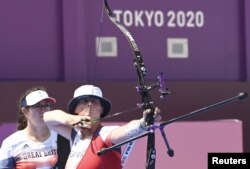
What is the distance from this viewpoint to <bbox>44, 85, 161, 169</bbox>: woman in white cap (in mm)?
3631

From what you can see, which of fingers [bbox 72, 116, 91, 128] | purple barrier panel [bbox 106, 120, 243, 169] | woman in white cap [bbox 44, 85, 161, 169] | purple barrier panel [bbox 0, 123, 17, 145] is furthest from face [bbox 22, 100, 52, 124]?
purple barrier panel [bbox 106, 120, 243, 169]

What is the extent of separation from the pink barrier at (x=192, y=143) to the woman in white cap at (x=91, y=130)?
263cm

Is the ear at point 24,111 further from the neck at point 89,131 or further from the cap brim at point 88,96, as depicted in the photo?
the neck at point 89,131

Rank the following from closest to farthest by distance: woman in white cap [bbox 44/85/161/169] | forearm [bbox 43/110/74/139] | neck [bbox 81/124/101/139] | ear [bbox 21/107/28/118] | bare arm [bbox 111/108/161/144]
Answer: bare arm [bbox 111/108/161/144] < woman in white cap [bbox 44/85/161/169] < neck [bbox 81/124/101/139] < forearm [bbox 43/110/74/139] < ear [bbox 21/107/28/118]

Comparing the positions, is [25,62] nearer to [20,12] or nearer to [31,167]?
[20,12]

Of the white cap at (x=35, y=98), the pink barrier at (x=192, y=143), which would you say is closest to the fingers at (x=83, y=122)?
the white cap at (x=35, y=98)

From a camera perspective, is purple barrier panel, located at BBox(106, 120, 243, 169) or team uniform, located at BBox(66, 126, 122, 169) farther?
purple barrier panel, located at BBox(106, 120, 243, 169)

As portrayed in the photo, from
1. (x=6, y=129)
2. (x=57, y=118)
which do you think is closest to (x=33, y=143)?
(x=57, y=118)

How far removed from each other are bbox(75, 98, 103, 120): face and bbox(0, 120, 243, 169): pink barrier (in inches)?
109

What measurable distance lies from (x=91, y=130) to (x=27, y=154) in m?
0.85

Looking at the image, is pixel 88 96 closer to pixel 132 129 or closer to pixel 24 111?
pixel 132 129

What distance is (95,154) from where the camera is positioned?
374 centimetres

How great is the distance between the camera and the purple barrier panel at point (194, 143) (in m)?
6.71

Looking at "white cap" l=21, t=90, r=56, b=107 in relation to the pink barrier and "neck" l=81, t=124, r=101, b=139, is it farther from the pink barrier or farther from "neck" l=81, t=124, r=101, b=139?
the pink barrier
